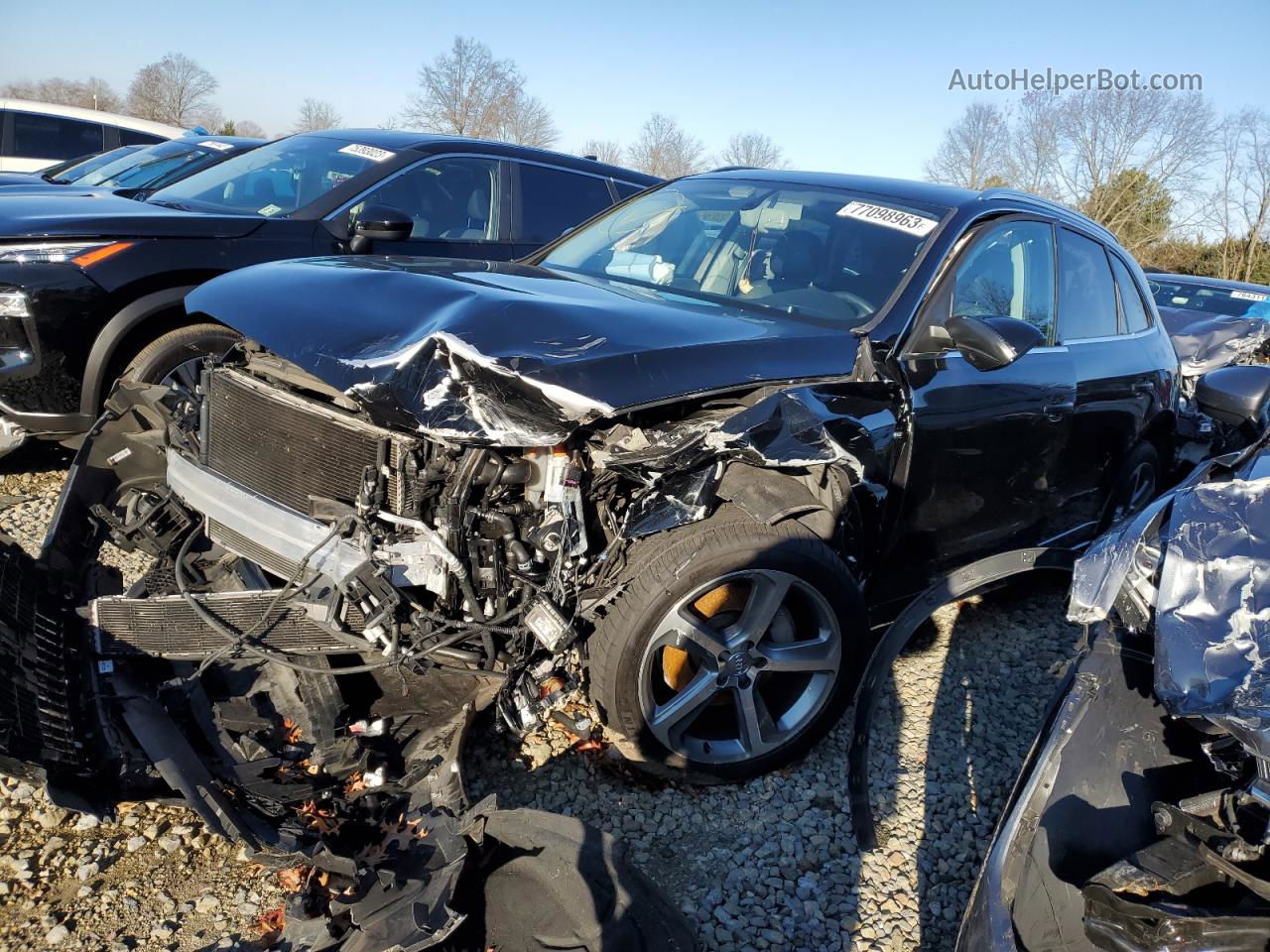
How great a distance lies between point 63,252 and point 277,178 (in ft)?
4.90

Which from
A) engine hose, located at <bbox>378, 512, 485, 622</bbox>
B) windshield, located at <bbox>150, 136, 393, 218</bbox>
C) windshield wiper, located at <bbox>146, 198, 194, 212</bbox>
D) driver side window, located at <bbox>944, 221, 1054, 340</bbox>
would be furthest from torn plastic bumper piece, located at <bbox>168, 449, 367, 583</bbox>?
windshield wiper, located at <bbox>146, 198, 194, 212</bbox>

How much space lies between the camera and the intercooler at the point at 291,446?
2629mm

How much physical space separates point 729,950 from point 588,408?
5.01 ft

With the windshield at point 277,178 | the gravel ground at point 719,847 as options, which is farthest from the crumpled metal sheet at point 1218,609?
the windshield at point 277,178

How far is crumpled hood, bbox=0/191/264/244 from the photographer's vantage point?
4.48m

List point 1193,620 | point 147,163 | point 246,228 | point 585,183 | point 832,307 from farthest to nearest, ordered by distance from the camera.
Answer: point 147,163 < point 585,183 < point 246,228 < point 832,307 < point 1193,620

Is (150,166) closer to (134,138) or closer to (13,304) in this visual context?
(13,304)

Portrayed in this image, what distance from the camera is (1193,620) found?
7.14ft

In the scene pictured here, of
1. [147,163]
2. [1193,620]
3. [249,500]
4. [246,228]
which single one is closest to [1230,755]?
[1193,620]

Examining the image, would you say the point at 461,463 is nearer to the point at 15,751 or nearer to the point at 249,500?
the point at 249,500

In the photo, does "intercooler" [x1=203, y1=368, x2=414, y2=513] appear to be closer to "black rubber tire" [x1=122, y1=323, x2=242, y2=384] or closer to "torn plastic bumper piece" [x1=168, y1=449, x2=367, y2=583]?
"torn plastic bumper piece" [x1=168, y1=449, x2=367, y2=583]

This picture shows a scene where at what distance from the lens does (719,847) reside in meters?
2.80

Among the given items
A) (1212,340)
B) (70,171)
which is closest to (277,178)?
Answer: (70,171)

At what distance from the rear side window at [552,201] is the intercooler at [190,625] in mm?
3830
